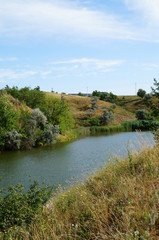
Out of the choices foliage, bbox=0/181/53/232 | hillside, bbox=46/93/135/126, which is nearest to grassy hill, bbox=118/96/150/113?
hillside, bbox=46/93/135/126

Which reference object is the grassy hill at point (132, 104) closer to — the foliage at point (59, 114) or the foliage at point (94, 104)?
the foliage at point (94, 104)

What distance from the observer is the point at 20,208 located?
233 inches

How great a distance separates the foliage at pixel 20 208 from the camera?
18.4 feet

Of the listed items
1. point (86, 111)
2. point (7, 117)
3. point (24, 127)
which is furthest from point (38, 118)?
point (86, 111)

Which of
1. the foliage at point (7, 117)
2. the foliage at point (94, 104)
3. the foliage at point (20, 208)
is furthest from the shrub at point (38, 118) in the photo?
the foliage at point (94, 104)

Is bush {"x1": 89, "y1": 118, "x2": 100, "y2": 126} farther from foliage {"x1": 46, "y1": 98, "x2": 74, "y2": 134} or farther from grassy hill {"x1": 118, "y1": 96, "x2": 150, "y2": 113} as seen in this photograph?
grassy hill {"x1": 118, "y1": 96, "x2": 150, "y2": 113}

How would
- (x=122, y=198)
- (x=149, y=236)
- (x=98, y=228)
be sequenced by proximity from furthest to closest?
(x=122, y=198), (x=98, y=228), (x=149, y=236)

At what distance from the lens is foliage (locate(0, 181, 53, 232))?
5.61m

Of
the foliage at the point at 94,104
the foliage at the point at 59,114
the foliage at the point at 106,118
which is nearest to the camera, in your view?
the foliage at the point at 59,114

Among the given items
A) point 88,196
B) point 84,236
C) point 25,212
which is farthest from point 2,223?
point 84,236

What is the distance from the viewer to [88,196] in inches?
206

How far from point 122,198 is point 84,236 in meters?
0.83

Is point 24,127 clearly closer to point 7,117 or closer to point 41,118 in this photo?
point 7,117

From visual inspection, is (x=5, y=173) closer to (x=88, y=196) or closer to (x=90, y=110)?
(x=88, y=196)
